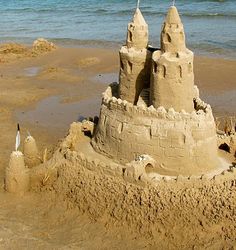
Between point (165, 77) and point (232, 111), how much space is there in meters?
9.82

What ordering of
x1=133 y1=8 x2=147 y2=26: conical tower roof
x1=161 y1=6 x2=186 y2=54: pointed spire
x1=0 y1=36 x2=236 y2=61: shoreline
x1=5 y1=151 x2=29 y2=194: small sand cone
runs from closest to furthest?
x1=161 y1=6 x2=186 y2=54: pointed spire
x1=133 y1=8 x2=147 y2=26: conical tower roof
x1=5 y1=151 x2=29 y2=194: small sand cone
x1=0 y1=36 x2=236 y2=61: shoreline

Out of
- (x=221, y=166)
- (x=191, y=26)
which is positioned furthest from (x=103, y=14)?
(x=221, y=166)

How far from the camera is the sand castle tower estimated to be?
11.8 meters

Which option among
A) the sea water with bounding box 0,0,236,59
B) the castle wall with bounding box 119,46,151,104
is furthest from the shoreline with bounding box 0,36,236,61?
the castle wall with bounding box 119,46,151,104

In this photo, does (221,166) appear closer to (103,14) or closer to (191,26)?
(191,26)

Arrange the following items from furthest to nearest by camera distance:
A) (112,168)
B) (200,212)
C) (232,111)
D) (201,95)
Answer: (201,95)
(232,111)
(112,168)
(200,212)

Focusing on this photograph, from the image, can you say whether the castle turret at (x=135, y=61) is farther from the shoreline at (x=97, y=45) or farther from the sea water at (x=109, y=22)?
the sea water at (x=109, y=22)

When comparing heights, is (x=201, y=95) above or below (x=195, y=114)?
below

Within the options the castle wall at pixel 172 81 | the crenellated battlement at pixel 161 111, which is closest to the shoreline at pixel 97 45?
the crenellated battlement at pixel 161 111

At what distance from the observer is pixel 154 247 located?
38.2 ft

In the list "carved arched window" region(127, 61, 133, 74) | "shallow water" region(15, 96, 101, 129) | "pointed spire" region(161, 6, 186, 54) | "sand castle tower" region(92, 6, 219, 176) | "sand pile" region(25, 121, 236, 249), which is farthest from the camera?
"shallow water" region(15, 96, 101, 129)

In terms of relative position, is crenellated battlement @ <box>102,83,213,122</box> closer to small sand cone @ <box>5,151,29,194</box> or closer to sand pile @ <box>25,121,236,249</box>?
sand pile @ <box>25,121,236,249</box>

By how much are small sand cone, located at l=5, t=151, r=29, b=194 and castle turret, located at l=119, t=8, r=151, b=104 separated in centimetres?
348

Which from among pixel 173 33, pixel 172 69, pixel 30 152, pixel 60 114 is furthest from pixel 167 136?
pixel 60 114
